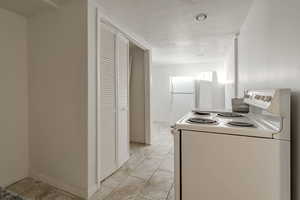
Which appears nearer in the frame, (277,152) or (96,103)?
(277,152)

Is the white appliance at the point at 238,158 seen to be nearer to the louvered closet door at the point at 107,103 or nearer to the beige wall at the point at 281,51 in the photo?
the beige wall at the point at 281,51

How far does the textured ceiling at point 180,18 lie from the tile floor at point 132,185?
2.24m

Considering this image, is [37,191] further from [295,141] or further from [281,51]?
[281,51]

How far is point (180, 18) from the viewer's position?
83.3 inches

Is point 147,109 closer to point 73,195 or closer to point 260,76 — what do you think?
point 73,195

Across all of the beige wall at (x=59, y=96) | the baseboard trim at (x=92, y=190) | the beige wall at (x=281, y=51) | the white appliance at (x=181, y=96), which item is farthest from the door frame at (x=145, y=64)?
the white appliance at (x=181, y=96)

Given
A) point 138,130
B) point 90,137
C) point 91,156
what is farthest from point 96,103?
point 138,130

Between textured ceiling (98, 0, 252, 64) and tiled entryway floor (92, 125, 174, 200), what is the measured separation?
2.24 meters

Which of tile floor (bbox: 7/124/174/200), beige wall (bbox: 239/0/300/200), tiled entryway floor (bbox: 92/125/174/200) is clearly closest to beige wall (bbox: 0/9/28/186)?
tile floor (bbox: 7/124/174/200)

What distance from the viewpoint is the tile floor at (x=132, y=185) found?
1769 mm

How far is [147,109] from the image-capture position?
3445 millimetres

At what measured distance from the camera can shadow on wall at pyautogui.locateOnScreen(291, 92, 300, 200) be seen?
0.93 m

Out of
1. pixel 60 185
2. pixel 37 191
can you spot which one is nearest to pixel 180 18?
pixel 60 185

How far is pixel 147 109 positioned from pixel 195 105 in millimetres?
2007
